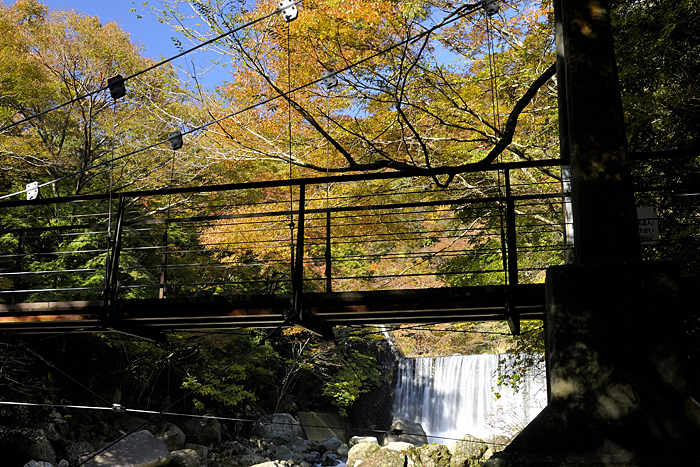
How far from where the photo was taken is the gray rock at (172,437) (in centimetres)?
1421

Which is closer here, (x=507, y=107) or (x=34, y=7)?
(x=507, y=107)

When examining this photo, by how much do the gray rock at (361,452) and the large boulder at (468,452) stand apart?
267 cm

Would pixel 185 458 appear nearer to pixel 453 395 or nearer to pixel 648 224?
pixel 453 395

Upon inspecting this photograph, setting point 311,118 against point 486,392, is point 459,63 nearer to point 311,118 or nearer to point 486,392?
point 311,118

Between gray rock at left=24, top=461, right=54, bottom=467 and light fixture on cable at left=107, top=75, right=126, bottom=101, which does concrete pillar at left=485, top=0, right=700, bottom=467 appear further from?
gray rock at left=24, top=461, right=54, bottom=467

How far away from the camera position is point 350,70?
8.47m

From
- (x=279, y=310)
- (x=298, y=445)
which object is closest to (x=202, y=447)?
(x=298, y=445)

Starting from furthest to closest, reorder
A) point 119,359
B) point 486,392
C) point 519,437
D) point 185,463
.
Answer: point 486,392, point 119,359, point 185,463, point 519,437

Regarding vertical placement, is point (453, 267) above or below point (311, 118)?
below

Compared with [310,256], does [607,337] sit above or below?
below

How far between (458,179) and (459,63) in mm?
1870

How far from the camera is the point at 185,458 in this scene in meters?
13.2

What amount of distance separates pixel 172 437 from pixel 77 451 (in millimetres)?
2465

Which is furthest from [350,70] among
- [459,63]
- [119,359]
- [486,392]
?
[486,392]
